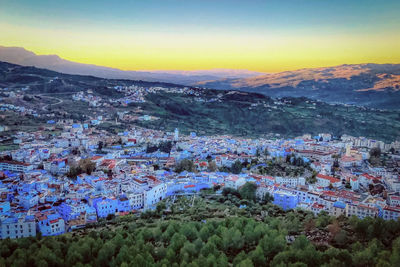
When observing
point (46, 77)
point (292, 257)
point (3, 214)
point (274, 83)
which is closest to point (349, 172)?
point (292, 257)

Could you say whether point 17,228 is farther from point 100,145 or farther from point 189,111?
point 189,111

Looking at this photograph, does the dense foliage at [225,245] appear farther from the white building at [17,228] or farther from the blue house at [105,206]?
the white building at [17,228]

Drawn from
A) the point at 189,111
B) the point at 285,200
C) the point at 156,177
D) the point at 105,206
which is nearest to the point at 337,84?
the point at 189,111

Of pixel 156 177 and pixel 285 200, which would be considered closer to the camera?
pixel 285 200

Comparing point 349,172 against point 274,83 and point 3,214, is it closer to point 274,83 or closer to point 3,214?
point 3,214

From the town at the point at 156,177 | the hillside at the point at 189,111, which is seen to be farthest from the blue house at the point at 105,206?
the hillside at the point at 189,111

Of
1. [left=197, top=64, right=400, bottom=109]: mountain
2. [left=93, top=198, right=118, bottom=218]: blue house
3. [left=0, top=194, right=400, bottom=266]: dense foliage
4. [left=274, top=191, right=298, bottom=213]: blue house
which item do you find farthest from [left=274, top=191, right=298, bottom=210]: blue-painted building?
[left=197, top=64, right=400, bottom=109]: mountain

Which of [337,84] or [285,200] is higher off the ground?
[337,84]
